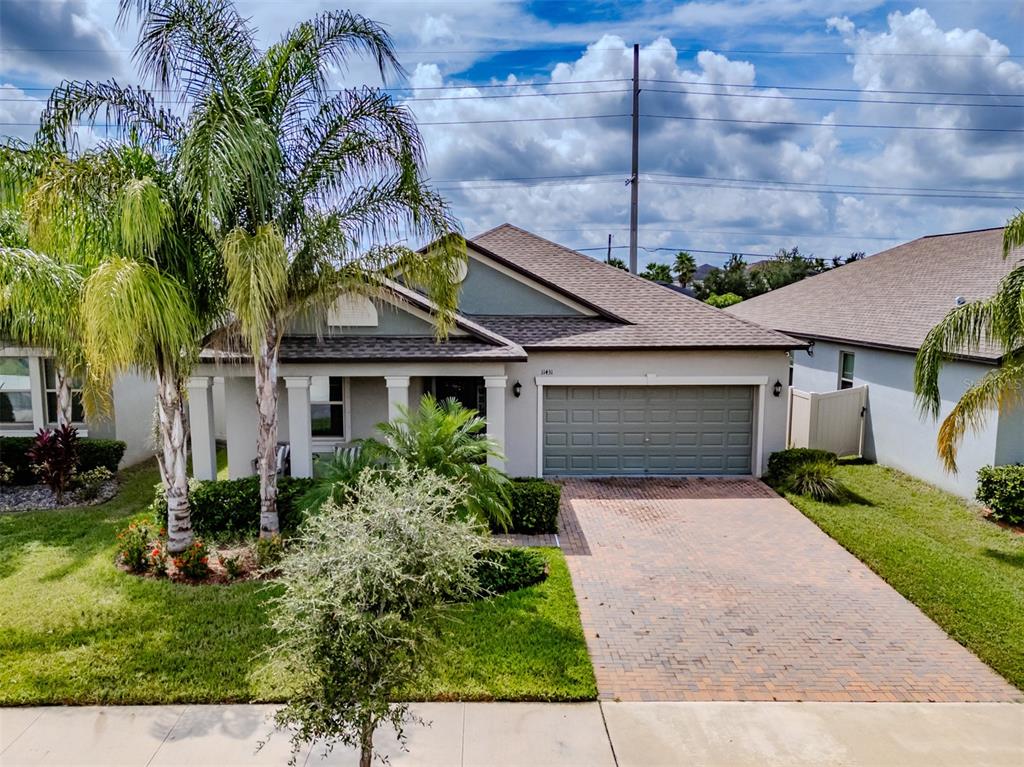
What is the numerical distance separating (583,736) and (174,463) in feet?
23.6

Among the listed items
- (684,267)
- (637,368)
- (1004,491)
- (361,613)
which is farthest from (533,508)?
(684,267)

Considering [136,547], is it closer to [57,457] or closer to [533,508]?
[57,457]

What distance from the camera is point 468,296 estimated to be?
53.0 ft

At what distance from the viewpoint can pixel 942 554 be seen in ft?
34.2

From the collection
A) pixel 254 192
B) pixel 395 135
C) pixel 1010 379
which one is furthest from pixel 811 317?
pixel 254 192

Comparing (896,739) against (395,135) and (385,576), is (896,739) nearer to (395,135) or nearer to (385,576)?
(385,576)

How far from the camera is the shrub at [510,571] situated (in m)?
9.07

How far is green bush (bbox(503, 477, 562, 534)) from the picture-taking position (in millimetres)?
11453

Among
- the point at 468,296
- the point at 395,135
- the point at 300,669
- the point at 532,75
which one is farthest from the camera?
the point at 532,75

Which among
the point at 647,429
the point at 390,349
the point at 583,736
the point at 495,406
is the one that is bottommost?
the point at 583,736

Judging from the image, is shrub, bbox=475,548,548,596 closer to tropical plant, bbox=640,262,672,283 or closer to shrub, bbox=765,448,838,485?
shrub, bbox=765,448,838,485

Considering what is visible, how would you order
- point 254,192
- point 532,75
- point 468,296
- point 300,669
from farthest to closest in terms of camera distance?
point 532,75 < point 468,296 < point 254,192 < point 300,669

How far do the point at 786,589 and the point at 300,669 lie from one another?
23.4 feet

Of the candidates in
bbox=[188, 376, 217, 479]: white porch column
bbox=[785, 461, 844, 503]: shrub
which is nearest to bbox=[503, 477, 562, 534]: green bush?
bbox=[785, 461, 844, 503]: shrub
